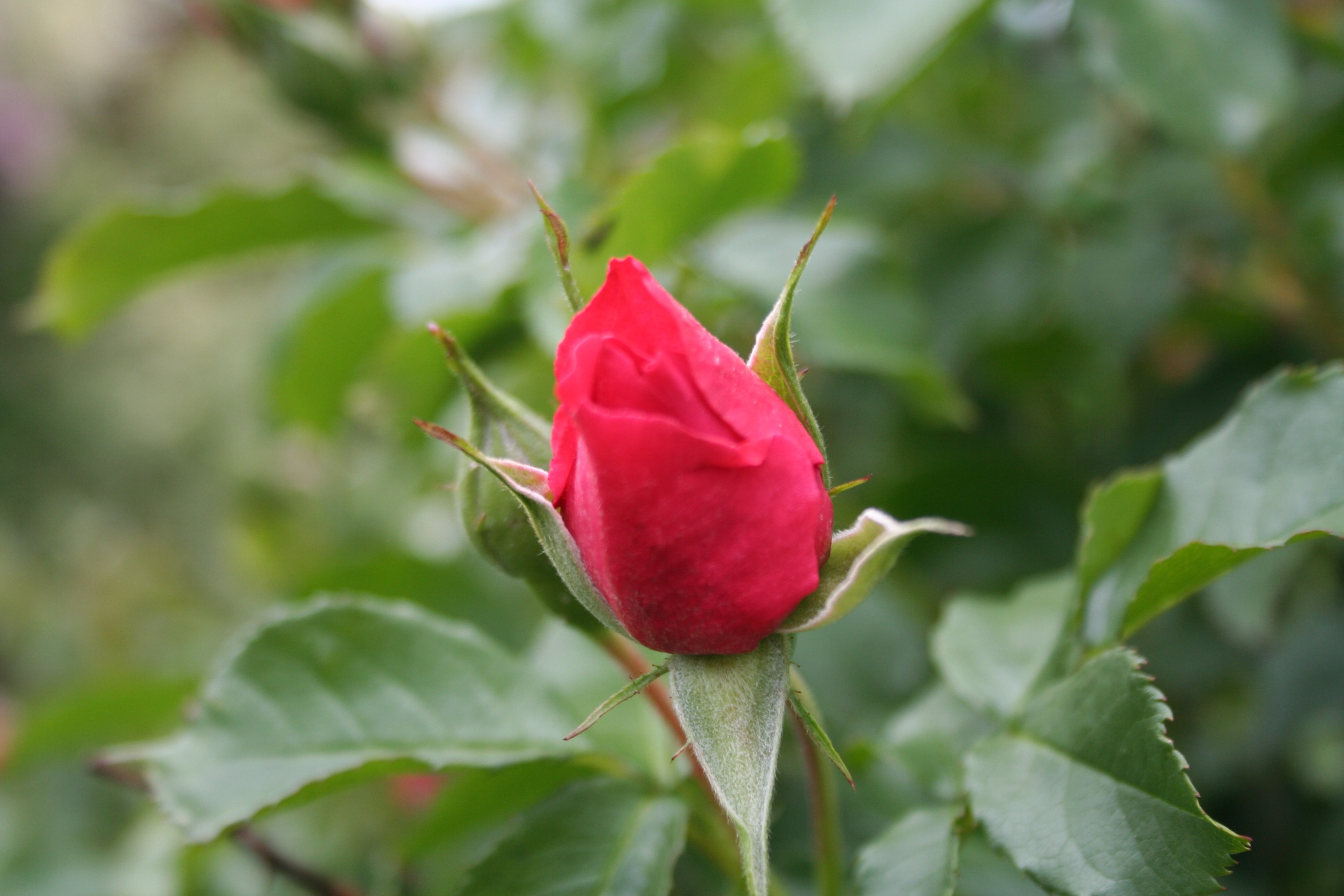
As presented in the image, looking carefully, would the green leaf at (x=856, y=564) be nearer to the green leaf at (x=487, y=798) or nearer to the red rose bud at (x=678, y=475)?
Answer: the red rose bud at (x=678, y=475)

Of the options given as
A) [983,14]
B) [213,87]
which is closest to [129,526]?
[213,87]

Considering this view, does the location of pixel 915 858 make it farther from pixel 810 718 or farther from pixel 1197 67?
pixel 1197 67

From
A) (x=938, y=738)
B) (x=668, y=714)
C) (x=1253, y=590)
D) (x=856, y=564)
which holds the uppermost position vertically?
(x=856, y=564)

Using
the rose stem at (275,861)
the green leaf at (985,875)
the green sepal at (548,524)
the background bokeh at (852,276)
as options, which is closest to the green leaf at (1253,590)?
the background bokeh at (852,276)

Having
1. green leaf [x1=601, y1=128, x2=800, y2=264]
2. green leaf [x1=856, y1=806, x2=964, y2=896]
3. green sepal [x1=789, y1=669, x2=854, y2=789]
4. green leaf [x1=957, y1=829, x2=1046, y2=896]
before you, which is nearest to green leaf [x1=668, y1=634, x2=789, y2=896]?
green sepal [x1=789, y1=669, x2=854, y2=789]

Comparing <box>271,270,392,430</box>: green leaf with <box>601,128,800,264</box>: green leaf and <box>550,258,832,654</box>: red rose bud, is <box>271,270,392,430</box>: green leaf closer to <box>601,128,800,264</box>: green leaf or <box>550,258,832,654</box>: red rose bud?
<box>601,128,800,264</box>: green leaf

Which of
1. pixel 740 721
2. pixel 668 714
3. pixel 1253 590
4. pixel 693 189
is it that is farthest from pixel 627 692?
pixel 1253 590

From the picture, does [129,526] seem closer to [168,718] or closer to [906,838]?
[168,718]
